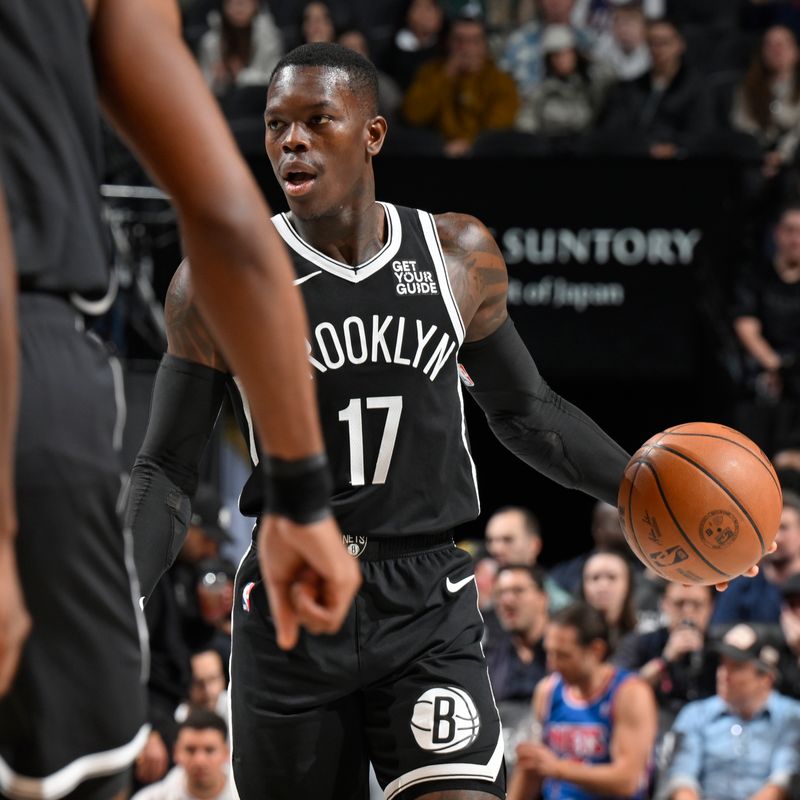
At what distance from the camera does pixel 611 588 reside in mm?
7707

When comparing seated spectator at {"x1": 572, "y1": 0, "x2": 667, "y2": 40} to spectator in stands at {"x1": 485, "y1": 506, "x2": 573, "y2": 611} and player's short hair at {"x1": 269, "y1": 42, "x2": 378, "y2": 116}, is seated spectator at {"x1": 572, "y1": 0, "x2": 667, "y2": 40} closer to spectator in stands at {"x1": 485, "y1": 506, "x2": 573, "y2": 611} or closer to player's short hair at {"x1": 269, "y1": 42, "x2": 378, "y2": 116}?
spectator in stands at {"x1": 485, "y1": 506, "x2": 573, "y2": 611}

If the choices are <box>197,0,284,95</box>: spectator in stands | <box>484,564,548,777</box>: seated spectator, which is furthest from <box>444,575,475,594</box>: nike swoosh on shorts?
<box>197,0,284,95</box>: spectator in stands

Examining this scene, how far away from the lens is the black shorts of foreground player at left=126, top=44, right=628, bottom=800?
327 centimetres

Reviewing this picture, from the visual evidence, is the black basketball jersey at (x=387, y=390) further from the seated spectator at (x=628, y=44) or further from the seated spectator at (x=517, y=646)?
the seated spectator at (x=628, y=44)

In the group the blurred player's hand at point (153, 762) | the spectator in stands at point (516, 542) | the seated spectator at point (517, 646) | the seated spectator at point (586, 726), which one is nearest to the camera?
the seated spectator at point (586, 726)

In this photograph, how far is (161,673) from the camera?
25.0 ft

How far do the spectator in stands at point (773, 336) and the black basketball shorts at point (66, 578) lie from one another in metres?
7.89

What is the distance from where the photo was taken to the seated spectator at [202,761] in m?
6.56

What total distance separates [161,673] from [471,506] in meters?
4.50

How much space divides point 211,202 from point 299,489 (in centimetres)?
39

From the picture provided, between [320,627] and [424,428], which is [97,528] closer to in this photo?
[320,627]

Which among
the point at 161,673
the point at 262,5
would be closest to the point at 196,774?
the point at 161,673

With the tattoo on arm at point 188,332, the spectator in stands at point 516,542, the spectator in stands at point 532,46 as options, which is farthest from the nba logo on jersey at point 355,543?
the spectator in stands at point 532,46

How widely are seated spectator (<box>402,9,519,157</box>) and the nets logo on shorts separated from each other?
8.07 m
